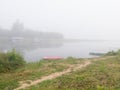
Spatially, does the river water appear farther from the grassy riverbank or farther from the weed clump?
the grassy riverbank

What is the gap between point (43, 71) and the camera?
1447cm

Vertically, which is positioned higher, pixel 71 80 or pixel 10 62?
pixel 10 62

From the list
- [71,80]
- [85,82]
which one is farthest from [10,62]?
[85,82]

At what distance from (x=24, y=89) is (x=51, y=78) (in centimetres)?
219

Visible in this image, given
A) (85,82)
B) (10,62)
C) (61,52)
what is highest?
(10,62)

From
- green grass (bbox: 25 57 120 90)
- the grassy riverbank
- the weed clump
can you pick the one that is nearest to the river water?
the weed clump

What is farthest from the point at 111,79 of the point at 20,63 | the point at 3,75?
the point at 20,63

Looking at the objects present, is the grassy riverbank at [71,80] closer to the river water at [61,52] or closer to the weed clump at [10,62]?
the weed clump at [10,62]

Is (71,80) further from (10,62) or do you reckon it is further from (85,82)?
(10,62)

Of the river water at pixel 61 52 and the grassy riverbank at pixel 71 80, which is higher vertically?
the grassy riverbank at pixel 71 80

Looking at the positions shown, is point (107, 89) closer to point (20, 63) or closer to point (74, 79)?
point (74, 79)

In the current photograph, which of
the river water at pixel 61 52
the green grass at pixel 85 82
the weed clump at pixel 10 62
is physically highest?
the weed clump at pixel 10 62

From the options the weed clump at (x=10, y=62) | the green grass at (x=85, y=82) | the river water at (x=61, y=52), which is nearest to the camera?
the green grass at (x=85, y=82)

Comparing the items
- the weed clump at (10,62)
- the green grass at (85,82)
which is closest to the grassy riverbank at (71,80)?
the green grass at (85,82)
